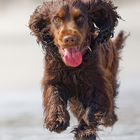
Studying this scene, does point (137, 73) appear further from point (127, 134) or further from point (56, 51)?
point (56, 51)

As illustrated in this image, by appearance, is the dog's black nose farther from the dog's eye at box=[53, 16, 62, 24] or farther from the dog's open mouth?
the dog's eye at box=[53, 16, 62, 24]

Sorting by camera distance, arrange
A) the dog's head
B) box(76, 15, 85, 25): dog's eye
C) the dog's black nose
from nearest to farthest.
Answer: the dog's black nose < the dog's head < box(76, 15, 85, 25): dog's eye

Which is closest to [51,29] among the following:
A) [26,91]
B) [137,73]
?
[26,91]

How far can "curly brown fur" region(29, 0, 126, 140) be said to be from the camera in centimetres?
887

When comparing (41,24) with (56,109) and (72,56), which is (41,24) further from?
(56,109)

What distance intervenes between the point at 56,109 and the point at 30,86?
4.97 meters

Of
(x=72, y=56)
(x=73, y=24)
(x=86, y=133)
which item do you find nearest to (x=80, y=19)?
(x=73, y=24)

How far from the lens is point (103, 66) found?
31.3 feet

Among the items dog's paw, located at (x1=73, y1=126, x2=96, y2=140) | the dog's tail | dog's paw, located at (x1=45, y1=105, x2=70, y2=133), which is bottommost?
dog's paw, located at (x1=73, y1=126, x2=96, y2=140)

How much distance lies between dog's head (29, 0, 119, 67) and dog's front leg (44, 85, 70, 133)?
41 centimetres

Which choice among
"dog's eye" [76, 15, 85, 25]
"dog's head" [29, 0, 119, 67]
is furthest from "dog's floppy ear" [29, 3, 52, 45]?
"dog's eye" [76, 15, 85, 25]

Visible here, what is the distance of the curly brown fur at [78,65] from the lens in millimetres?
8867

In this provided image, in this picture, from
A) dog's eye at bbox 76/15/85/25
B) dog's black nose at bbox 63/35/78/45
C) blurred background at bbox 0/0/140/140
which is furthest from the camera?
blurred background at bbox 0/0/140/140

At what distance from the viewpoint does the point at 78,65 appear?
29.5 feet
